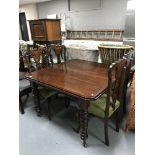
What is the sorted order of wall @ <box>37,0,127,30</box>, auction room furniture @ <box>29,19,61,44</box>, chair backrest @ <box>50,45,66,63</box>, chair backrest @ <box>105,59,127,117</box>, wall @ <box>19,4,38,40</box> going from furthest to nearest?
wall @ <box>19,4,38,40</box>, wall @ <box>37,0,127,30</box>, auction room furniture @ <box>29,19,61,44</box>, chair backrest @ <box>50,45,66,63</box>, chair backrest @ <box>105,59,127,117</box>

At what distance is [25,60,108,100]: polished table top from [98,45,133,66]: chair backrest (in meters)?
0.22

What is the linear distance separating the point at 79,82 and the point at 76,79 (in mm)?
113

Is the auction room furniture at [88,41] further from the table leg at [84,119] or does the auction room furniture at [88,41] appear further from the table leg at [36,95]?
the table leg at [84,119]

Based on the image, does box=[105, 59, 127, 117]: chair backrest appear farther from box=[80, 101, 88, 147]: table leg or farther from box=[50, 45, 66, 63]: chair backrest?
box=[50, 45, 66, 63]: chair backrest

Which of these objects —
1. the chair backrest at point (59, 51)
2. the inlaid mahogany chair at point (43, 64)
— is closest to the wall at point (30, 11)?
the chair backrest at point (59, 51)

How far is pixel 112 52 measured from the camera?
251 centimetres

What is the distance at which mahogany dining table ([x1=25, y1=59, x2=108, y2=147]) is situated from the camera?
5.12ft

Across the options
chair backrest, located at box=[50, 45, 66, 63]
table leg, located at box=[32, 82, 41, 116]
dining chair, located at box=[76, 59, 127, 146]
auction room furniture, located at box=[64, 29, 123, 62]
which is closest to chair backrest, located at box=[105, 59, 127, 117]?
dining chair, located at box=[76, 59, 127, 146]

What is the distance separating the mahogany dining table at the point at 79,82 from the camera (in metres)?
1.56

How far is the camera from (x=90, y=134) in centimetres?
197

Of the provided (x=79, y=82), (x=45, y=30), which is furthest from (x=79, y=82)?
(x=45, y=30)
